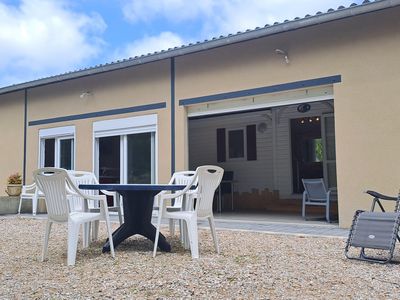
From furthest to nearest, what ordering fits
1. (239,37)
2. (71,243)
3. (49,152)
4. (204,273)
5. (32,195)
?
(49,152)
(32,195)
(239,37)
(71,243)
(204,273)

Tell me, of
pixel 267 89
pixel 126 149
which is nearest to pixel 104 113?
pixel 126 149

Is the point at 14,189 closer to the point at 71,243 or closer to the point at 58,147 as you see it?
the point at 58,147

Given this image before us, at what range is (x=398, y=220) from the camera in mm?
3926

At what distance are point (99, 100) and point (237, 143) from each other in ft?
13.6

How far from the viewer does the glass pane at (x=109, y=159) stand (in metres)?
9.08

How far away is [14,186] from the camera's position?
9844 millimetres

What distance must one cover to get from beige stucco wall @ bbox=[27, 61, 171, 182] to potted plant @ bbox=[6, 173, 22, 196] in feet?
1.83

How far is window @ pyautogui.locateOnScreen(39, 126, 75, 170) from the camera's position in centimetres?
996

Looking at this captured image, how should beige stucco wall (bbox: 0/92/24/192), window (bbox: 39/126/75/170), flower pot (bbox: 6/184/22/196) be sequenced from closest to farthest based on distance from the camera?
1. flower pot (bbox: 6/184/22/196)
2. window (bbox: 39/126/75/170)
3. beige stucco wall (bbox: 0/92/24/192)

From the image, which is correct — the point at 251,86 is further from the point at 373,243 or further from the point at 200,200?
the point at 373,243

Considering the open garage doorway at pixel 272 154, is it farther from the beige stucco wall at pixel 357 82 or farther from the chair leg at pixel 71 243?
the chair leg at pixel 71 243

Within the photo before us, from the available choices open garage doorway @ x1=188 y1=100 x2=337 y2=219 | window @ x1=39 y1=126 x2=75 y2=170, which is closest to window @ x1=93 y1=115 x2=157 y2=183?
window @ x1=39 y1=126 x2=75 y2=170

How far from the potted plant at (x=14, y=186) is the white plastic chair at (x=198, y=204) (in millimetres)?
6654

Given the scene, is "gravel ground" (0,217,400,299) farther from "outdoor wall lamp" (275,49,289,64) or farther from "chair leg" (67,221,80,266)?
Result: "outdoor wall lamp" (275,49,289,64)
